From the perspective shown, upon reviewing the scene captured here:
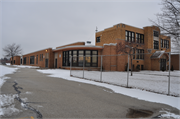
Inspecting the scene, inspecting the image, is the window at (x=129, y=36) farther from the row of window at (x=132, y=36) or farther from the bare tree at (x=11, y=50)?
the bare tree at (x=11, y=50)

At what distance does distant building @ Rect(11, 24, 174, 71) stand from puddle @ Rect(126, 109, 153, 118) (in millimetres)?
14981

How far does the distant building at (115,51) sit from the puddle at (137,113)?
49.2 ft

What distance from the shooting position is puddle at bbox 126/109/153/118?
4.18 metres

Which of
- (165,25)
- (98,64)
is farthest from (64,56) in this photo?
(165,25)

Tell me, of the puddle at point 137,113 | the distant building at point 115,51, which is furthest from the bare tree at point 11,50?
the puddle at point 137,113

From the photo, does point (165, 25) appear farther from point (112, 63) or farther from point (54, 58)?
point (54, 58)

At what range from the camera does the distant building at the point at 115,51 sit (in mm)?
22531

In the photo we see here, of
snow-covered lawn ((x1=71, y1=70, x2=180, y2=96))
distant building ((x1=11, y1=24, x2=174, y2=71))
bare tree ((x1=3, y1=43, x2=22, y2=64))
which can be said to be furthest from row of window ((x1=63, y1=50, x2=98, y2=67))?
bare tree ((x1=3, y1=43, x2=22, y2=64))

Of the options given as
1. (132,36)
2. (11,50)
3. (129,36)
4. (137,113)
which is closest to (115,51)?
(129,36)

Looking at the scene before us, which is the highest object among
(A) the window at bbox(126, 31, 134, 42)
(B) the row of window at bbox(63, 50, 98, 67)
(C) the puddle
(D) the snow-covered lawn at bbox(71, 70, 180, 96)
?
(A) the window at bbox(126, 31, 134, 42)

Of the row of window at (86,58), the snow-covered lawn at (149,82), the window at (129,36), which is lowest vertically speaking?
the snow-covered lawn at (149,82)

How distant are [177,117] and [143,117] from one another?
106 centimetres

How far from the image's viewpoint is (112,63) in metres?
22.7

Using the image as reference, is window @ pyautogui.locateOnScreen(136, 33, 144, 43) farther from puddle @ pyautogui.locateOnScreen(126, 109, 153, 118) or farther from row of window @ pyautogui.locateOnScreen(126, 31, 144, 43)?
puddle @ pyautogui.locateOnScreen(126, 109, 153, 118)
